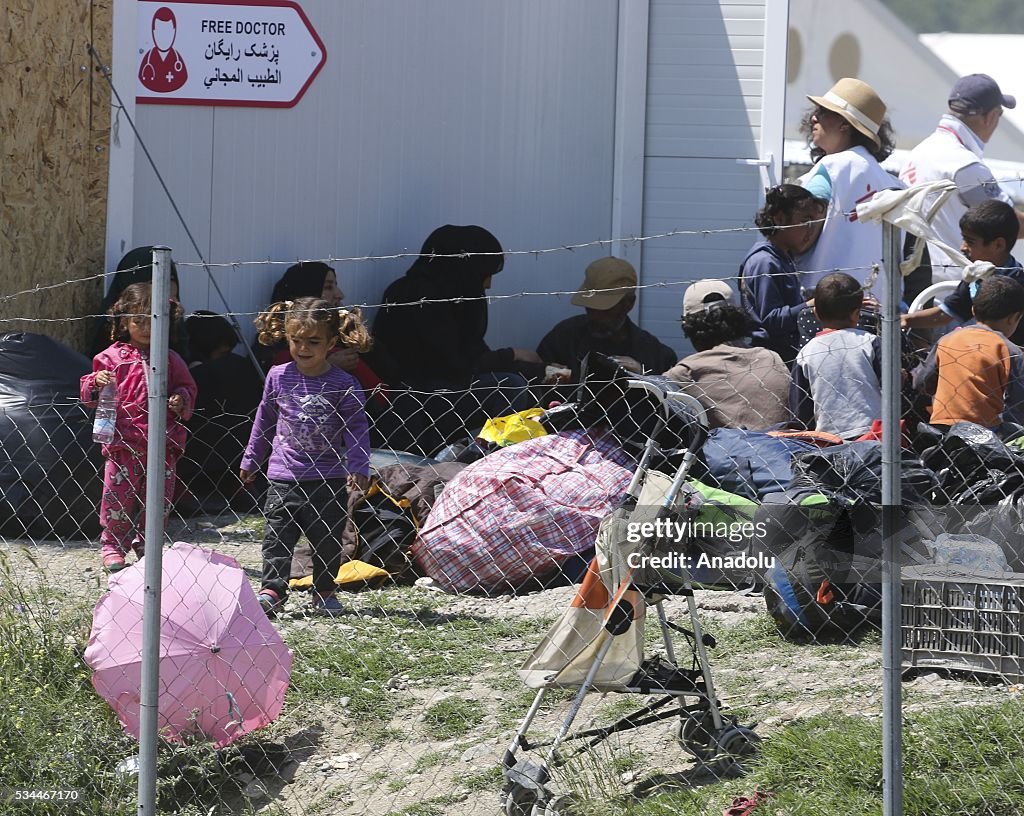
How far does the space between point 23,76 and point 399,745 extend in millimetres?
4440

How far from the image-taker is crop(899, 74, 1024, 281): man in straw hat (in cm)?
776

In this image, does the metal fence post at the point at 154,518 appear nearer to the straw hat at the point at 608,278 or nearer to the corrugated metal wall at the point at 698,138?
the straw hat at the point at 608,278

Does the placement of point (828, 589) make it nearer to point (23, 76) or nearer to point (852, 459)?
point (852, 459)

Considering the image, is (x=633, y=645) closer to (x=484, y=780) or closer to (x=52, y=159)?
(x=484, y=780)

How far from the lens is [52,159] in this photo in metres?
7.61

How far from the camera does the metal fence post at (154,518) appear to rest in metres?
3.79

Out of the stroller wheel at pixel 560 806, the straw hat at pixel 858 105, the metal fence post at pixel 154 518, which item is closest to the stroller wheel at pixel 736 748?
the stroller wheel at pixel 560 806

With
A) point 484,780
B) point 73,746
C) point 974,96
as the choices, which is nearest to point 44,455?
point 73,746

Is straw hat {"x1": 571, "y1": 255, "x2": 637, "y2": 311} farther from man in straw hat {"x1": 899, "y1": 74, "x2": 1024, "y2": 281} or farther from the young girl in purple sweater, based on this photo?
the young girl in purple sweater

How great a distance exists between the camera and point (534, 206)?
35.3ft

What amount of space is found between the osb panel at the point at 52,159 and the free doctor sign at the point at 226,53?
14.7 inches

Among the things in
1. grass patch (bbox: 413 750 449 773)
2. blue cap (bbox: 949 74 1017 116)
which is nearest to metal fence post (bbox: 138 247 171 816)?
grass patch (bbox: 413 750 449 773)

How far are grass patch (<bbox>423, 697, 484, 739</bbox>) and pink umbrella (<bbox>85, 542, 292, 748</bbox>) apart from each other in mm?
522

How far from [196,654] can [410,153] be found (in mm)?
5773
